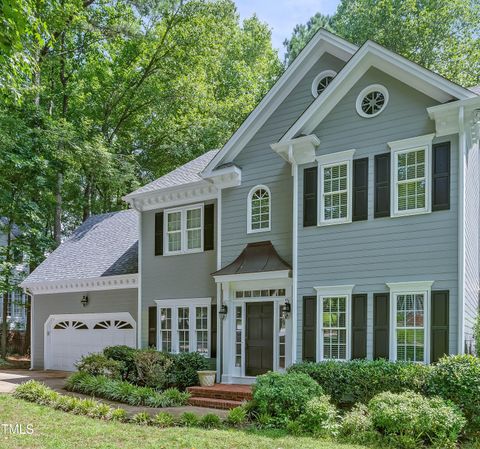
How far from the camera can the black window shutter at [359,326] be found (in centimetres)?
1097

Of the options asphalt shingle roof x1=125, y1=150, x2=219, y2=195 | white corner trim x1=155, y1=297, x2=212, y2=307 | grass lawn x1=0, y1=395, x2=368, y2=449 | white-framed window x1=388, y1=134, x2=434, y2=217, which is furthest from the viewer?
asphalt shingle roof x1=125, y1=150, x2=219, y2=195

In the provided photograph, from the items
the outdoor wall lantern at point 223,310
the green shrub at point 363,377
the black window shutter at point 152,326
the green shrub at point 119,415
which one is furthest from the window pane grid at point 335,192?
the black window shutter at point 152,326

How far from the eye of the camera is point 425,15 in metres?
26.0

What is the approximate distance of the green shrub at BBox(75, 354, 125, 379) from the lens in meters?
13.1

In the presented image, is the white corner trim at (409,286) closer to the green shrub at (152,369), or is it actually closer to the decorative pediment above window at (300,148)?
the decorative pediment above window at (300,148)

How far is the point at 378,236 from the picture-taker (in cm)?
1111

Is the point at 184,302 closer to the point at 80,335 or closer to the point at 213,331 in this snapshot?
the point at 213,331

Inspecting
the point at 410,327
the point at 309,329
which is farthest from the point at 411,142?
the point at 309,329

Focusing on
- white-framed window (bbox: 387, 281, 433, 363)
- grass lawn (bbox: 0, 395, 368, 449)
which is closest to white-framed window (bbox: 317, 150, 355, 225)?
white-framed window (bbox: 387, 281, 433, 363)

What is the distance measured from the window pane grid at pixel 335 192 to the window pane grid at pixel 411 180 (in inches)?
51.2

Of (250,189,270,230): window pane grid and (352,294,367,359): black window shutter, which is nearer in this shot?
(352,294,367,359): black window shutter

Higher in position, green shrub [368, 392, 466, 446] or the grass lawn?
green shrub [368, 392, 466, 446]

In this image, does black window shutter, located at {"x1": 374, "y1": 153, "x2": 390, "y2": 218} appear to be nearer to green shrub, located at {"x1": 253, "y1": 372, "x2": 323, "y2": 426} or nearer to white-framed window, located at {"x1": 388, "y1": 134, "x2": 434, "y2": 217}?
white-framed window, located at {"x1": 388, "y1": 134, "x2": 434, "y2": 217}

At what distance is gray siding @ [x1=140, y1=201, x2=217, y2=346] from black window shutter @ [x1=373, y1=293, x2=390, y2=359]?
5208mm
